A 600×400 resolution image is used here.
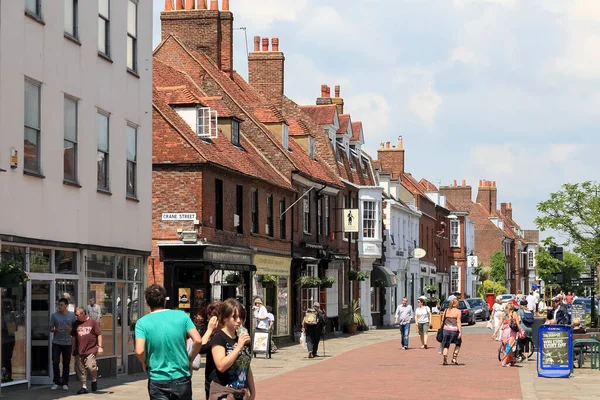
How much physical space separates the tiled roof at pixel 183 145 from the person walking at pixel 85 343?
39.7ft

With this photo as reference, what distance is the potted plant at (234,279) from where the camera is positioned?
36.2 meters

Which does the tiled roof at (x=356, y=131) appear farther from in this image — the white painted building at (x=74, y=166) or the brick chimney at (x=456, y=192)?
the brick chimney at (x=456, y=192)

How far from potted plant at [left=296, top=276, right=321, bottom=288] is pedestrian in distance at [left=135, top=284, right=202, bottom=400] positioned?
32.7m

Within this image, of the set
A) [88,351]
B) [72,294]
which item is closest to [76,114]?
[72,294]

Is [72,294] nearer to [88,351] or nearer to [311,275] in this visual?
[88,351]

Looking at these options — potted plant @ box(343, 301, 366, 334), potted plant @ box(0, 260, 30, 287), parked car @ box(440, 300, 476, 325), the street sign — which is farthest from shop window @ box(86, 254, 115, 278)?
parked car @ box(440, 300, 476, 325)

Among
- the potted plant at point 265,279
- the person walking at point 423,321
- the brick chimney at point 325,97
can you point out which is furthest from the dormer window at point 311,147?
the person walking at point 423,321

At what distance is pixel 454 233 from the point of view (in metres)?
94.2

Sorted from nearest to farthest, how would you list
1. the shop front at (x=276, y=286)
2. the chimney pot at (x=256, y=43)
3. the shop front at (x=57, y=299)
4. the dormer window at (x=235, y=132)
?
1. the shop front at (x=57, y=299)
2. the shop front at (x=276, y=286)
3. the dormer window at (x=235, y=132)
4. the chimney pot at (x=256, y=43)

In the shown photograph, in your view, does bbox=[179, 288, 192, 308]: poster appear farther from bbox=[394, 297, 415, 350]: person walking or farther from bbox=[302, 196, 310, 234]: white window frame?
bbox=[302, 196, 310, 234]: white window frame

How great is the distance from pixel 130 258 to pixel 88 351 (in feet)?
21.0

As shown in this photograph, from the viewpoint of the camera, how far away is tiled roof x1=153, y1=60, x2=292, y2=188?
110ft

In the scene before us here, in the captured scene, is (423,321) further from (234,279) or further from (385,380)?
(385,380)

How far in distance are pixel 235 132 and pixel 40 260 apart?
18821mm
